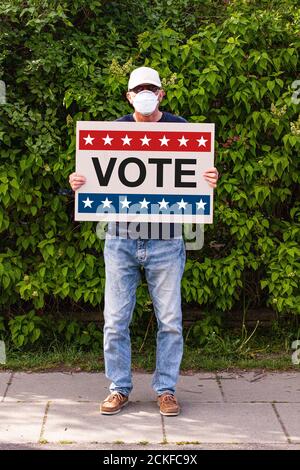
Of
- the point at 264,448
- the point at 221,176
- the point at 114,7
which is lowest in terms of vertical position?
the point at 264,448

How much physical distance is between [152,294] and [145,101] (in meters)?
Result: 1.13

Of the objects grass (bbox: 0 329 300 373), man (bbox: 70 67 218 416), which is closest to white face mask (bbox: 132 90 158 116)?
man (bbox: 70 67 218 416)

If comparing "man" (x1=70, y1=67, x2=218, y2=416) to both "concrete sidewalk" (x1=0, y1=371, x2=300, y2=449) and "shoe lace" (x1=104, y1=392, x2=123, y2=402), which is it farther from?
"concrete sidewalk" (x1=0, y1=371, x2=300, y2=449)

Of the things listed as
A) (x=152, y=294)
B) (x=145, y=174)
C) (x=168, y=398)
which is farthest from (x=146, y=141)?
(x=168, y=398)

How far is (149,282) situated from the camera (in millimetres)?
5504

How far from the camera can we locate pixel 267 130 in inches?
251

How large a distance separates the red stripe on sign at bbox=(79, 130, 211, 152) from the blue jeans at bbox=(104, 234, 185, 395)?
21.4 inches

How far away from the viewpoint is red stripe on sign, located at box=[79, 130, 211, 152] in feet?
18.0

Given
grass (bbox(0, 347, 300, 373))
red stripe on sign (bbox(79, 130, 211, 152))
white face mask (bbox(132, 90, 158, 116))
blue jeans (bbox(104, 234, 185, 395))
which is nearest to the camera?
white face mask (bbox(132, 90, 158, 116))

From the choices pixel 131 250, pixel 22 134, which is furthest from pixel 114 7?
pixel 131 250

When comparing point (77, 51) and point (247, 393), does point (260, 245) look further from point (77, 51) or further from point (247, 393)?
point (77, 51)

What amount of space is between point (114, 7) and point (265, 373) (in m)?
2.72

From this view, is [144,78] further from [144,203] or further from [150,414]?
[150,414]

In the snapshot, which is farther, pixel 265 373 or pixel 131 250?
pixel 265 373
